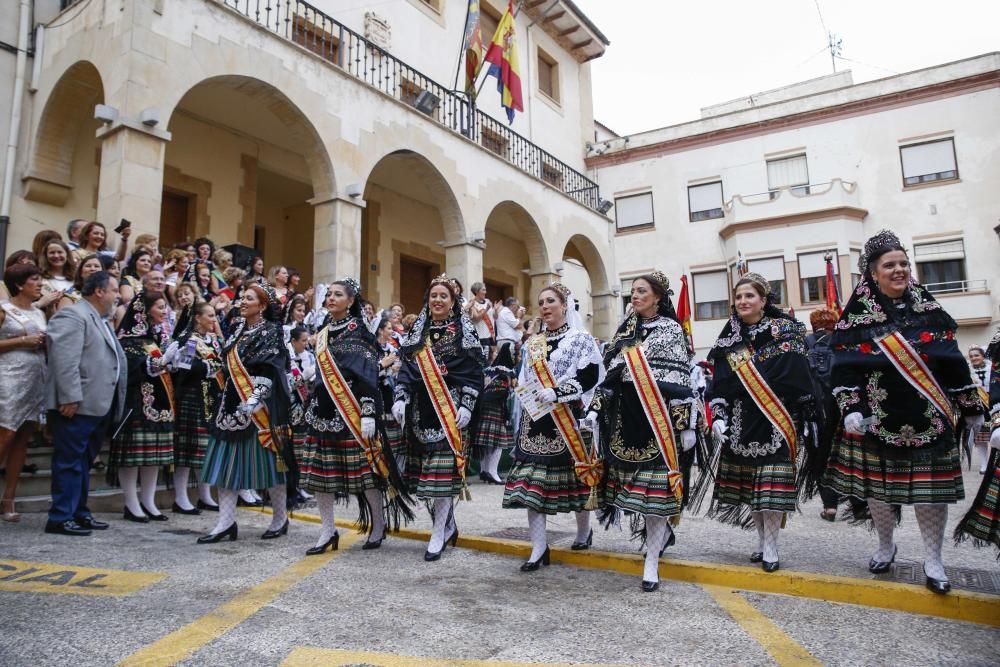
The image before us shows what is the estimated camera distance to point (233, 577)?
161 inches

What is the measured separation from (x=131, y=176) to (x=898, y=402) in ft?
28.6

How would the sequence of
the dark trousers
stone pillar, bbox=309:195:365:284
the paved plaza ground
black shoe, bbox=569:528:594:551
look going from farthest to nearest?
stone pillar, bbox=309:195:365:284 < the dark trousers < black shoe, bbox=569:528:594:551 < the paved plaza ground

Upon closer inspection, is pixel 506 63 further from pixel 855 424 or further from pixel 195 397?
pixel 855 424

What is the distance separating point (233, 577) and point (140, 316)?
3.07 metres

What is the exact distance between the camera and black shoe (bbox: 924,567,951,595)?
3619mm

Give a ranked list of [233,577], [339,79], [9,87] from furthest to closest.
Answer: [339,79], [9,87], [233,577]

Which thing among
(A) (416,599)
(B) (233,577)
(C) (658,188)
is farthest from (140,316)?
(C) (658,188)

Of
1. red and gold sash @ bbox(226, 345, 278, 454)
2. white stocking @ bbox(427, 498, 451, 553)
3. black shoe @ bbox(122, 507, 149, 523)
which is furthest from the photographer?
black shoe @ bbox(122, 507, 149, 523)

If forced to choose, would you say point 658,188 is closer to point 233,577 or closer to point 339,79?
point 339,79

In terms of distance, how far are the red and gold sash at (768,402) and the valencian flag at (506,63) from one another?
12.7 metres

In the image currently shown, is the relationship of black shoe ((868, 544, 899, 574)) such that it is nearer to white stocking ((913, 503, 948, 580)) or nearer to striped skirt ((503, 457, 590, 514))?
white stocking ((913, 503, 948, 580))

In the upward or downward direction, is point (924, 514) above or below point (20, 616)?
above

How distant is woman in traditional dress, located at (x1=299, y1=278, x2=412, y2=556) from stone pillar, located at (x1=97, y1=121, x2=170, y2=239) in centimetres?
488

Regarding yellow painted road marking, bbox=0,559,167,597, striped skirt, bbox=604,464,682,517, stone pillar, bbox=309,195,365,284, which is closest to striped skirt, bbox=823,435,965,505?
striped skirt, bbox=604,464,682,517
